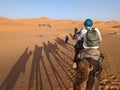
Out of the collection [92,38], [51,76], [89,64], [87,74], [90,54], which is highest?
[92,38]

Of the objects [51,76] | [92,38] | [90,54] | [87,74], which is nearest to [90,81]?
[87,74]

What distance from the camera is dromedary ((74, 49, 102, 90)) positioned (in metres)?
5.49

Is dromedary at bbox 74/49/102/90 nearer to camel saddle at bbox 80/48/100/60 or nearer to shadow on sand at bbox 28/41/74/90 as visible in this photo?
camel saddle at bbox 80/48/100/60

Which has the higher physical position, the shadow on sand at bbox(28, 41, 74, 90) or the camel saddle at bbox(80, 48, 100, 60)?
the camel saddle at bbox(80, 48, 100, 60)

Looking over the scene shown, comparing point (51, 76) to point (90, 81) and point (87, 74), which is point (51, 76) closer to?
point (90, 81)

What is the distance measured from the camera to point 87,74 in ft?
18.0

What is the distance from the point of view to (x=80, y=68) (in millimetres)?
5527

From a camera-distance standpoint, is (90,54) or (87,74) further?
(90,54)

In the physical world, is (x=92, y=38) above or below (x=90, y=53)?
above

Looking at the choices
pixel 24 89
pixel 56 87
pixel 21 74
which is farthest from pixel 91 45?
pixel 21 74

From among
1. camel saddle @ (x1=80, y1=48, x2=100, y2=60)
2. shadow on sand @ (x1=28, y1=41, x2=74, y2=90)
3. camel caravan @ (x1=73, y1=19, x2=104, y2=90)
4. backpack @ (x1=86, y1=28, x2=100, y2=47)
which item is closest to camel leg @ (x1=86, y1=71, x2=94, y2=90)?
camel caravan @ (x1=73, y1=19, x2=104, y2=90)

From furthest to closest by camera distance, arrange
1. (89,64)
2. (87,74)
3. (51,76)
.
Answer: (51,76) → (89,64) → (87,74)

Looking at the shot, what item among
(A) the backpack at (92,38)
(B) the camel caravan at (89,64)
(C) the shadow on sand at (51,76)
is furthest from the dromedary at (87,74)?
(C) the shadow on sand at (51,76)

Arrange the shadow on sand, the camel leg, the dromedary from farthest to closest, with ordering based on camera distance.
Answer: the shadow on sand
the camel leg
the dromedary
